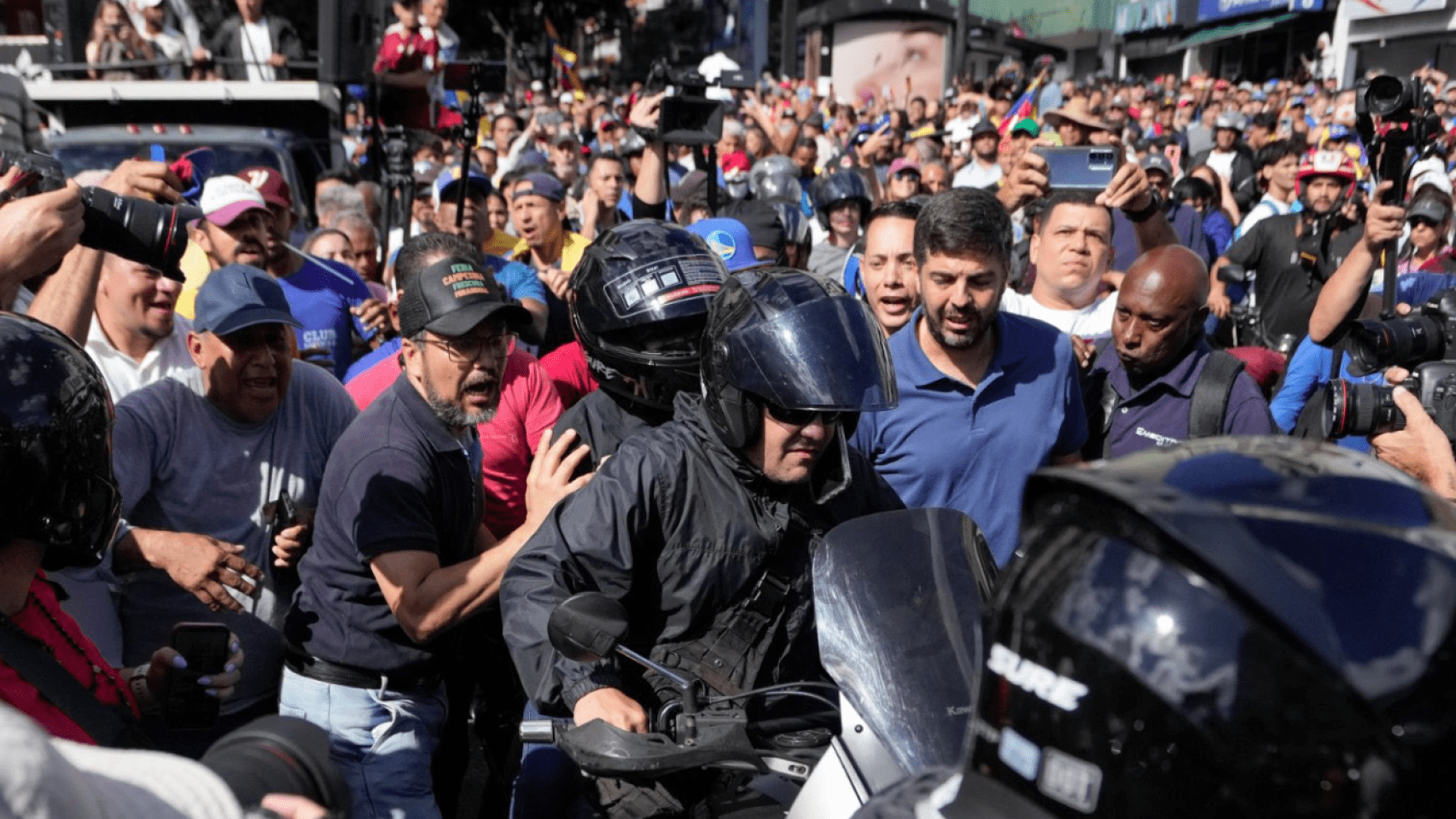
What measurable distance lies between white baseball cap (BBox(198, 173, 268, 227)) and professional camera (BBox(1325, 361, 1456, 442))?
161 inches

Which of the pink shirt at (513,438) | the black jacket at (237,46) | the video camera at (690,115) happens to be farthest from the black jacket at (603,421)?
the black jacket at (237,46)

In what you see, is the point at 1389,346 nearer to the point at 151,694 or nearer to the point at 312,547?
the point at 312,547

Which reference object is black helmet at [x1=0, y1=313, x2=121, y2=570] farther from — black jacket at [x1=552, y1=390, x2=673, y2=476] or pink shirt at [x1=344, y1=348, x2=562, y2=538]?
pink shirt at [x1=344, y1=348, x2=562, y2=538]

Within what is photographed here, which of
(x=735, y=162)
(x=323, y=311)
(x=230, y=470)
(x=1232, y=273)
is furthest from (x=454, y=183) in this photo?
(x=735, y=162)

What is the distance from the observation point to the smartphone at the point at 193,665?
2.33m

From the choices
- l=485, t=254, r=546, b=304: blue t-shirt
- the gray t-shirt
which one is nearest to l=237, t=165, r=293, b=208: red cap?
l=485, t=254, r=546, b=304: blue t-shirt

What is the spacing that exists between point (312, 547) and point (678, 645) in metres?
1.20

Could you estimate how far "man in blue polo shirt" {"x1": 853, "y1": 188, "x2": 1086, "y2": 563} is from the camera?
11.9 feet

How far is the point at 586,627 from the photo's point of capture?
6.49 ft

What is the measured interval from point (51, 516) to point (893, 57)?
27896 millimetres

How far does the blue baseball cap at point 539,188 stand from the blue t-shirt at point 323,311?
3.37 ft

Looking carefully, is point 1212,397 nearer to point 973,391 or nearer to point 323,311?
point 973,391

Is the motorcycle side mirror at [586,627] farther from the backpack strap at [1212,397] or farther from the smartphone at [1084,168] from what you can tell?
the smartphone at [1084,168]

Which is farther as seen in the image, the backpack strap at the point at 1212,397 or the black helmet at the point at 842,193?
the black helmet at the point at 842,193
